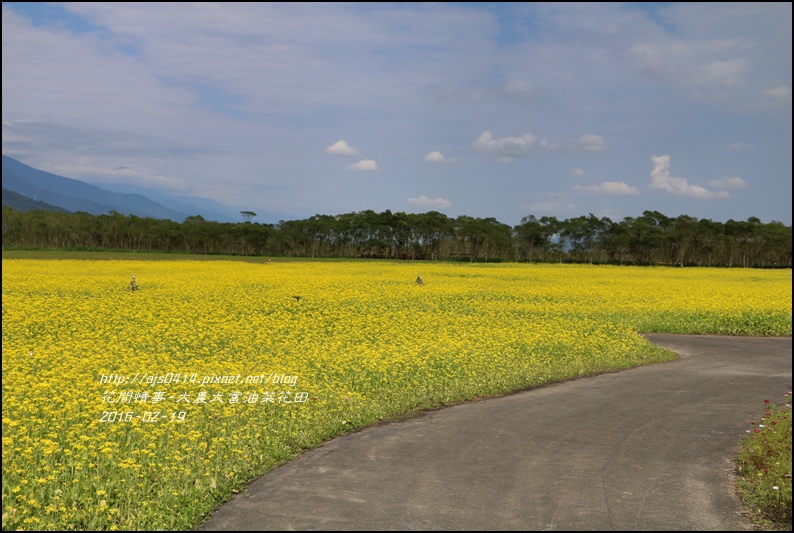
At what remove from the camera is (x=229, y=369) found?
49.5 ft

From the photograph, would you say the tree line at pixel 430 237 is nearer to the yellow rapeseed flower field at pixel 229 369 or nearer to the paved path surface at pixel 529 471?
the yellow rapeseed flower field at pixel 229 369

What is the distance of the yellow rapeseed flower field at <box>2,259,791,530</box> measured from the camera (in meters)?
8.45

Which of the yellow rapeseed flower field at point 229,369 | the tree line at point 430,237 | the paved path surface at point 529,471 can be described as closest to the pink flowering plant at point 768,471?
the paved path surface at point 529,471

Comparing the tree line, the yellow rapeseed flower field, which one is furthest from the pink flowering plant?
the tree line

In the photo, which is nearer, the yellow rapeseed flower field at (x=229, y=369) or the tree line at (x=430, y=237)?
the yellow rapeseed flower field at (x=229, y=369)

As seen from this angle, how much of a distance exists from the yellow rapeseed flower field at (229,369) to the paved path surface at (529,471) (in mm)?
852

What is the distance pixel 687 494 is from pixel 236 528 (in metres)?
5.67

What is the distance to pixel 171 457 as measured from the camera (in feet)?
30.1

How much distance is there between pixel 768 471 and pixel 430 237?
13725 centimetres

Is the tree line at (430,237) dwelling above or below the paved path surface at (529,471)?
above

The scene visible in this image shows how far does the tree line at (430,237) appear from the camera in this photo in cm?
12156

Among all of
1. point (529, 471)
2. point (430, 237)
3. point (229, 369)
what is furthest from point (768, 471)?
point (430, 237)

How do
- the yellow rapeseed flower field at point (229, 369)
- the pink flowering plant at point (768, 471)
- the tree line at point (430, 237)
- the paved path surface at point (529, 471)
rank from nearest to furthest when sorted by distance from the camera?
the paved path surface at point (529, 471)
the pink flowering plant at point (768, 471)
the yellow rapeseed flower field at point (229, 369)
the tree line at point (430, 237)

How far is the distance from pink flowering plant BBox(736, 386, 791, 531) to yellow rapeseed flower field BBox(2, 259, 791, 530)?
18.1 ft
